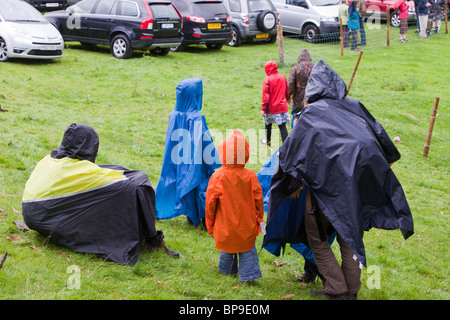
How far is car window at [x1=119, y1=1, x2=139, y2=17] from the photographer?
16.2 m

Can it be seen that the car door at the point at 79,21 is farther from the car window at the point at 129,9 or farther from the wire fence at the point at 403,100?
the wire fence at the point at 403,100

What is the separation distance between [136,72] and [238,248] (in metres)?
10.8

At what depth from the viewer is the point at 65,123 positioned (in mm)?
10086

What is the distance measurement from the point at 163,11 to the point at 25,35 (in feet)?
14.5

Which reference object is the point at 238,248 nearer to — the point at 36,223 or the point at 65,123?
the point at 36,223

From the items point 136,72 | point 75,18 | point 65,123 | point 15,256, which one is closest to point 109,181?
point 15,256

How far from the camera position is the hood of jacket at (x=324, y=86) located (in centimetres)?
Result: 466

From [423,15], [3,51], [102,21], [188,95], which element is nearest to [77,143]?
[188,95]

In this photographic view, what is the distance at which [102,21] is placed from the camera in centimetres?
1650

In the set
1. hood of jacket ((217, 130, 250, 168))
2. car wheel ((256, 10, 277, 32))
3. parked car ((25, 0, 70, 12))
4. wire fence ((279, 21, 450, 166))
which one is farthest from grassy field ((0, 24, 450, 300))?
parked car ((25, 0, 70, 12))

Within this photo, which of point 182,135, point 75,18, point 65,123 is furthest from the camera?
point 75,18

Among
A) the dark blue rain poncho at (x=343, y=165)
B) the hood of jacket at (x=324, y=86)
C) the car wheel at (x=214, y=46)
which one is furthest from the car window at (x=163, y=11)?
the dark blue rain poncho at (x=343, y=165)

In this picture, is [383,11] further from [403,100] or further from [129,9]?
[129,9]

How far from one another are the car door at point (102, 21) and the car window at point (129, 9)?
0.35 metres
